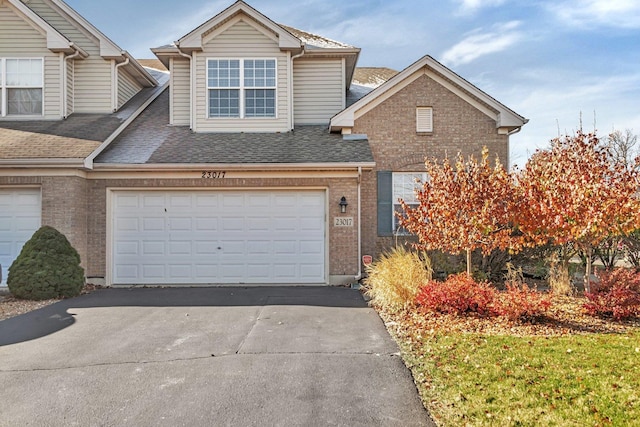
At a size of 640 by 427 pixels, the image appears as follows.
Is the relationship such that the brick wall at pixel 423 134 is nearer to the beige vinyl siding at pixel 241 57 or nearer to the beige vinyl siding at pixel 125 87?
the beige vinyl siding at pixel 241 57

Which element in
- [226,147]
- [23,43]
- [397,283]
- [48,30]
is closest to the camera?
[397,283]

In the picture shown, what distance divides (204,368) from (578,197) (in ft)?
21.8

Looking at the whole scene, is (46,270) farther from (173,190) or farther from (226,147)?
(226,147)

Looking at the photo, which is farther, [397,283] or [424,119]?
[424,119]

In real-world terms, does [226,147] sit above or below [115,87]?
below

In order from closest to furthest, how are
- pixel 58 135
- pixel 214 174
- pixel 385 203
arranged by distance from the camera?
pixel 214 174 → pixel 58 135 → pixel 385 203

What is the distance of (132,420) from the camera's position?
3.96 m

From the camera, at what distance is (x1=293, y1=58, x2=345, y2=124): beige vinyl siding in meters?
13.4

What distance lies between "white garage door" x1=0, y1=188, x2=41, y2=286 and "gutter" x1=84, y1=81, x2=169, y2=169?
5.44 ft

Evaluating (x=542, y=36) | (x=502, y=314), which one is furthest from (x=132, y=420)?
(x=542, y=36)

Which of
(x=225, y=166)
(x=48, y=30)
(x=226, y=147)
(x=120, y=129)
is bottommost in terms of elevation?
(x=225, y=166)

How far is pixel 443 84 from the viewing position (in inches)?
478

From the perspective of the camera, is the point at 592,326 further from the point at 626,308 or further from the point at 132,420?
the point at 132,420

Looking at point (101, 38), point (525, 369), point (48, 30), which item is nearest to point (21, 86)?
point (48, 30)
